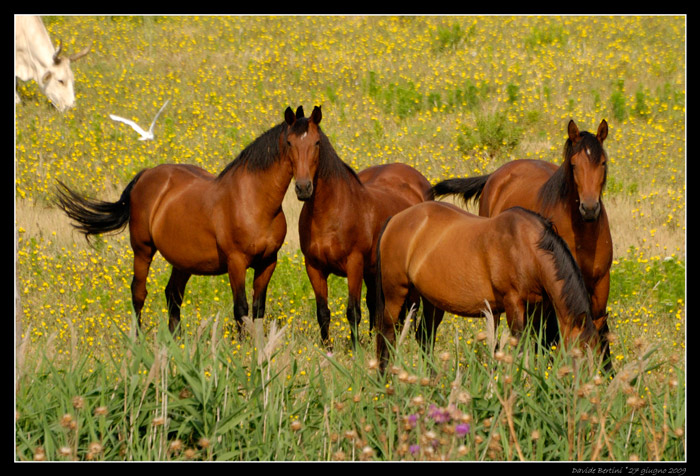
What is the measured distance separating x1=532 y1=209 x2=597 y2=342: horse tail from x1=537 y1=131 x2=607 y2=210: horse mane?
78 cm

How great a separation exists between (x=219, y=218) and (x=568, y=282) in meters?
3.66

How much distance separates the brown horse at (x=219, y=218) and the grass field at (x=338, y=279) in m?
0.49

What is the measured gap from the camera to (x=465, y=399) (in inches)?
159

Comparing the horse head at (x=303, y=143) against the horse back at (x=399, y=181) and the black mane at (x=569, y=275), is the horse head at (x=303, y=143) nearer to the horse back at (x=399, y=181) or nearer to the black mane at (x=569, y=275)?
the horse back at (x=399, y=181)

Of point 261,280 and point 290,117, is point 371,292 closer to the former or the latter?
point 261,280

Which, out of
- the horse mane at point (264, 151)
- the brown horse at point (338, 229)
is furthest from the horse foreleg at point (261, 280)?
the horse mane at point (264, 151)

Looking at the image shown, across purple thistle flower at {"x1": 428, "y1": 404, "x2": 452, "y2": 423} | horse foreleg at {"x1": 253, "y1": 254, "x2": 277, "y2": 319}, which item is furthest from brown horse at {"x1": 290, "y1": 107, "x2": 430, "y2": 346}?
purple thistle flower at {"x1": 428, "y1": 404, "x2": 452, "y2": 423}

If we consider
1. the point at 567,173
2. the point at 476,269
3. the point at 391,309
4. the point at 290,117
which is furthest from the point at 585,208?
the point at 290,117

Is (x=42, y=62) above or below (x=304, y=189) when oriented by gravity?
above

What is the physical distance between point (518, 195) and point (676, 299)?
6.80 feet

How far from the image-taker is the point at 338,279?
416 inches

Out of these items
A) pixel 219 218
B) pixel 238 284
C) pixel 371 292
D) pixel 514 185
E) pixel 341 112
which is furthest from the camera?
pixel 341 112

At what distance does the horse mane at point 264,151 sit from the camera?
8234mm

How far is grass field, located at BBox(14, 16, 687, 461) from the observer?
4703mm
